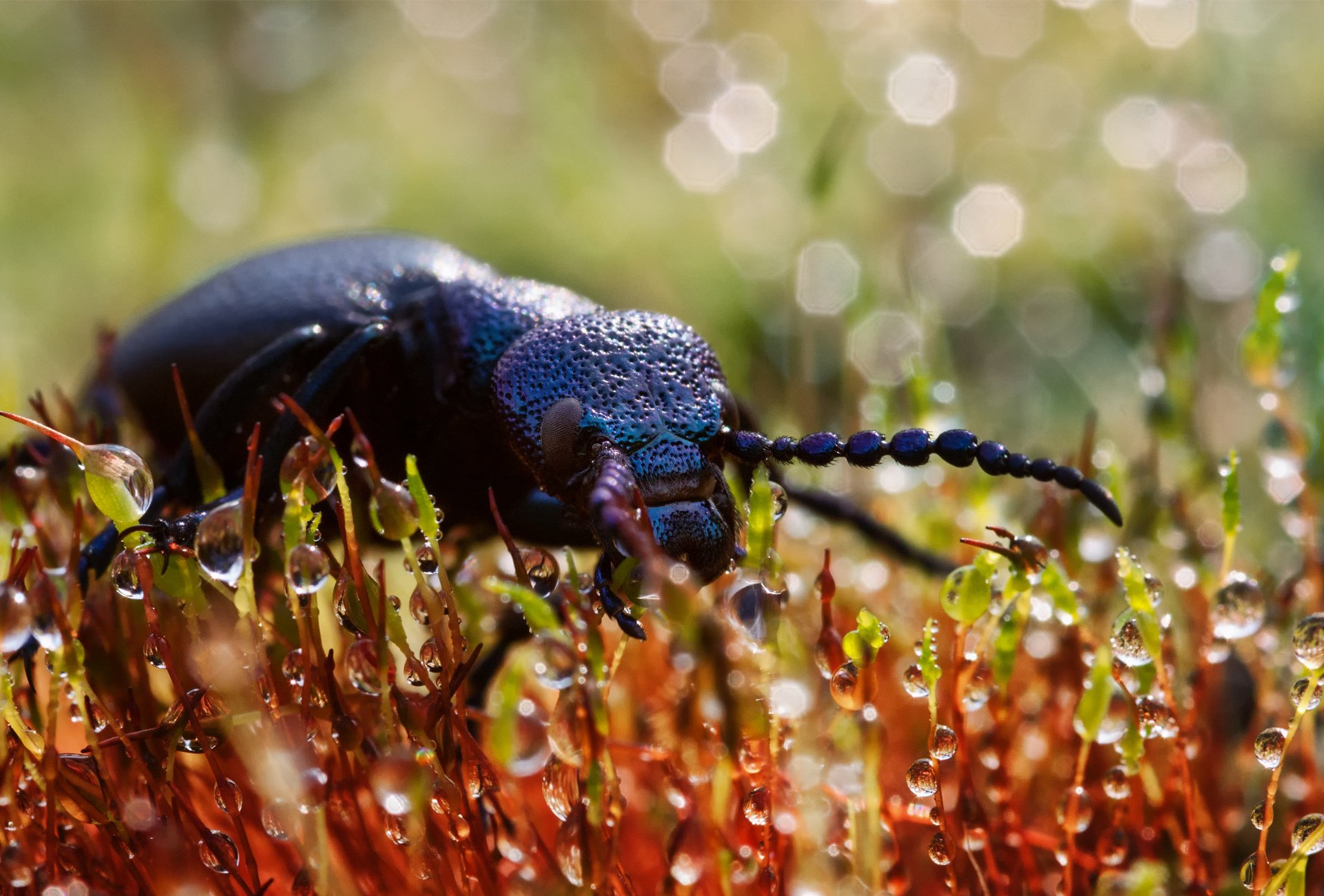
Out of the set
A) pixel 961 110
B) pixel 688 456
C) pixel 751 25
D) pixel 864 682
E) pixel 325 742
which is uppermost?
pixel 751 25

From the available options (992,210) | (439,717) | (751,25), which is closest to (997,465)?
(439,717)

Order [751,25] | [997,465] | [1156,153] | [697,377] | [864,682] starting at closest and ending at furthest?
[864,682] → [997,465] → [697,377] → [1156,153] → [751,25]

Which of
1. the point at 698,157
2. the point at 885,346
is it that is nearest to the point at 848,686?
the point at 885,346

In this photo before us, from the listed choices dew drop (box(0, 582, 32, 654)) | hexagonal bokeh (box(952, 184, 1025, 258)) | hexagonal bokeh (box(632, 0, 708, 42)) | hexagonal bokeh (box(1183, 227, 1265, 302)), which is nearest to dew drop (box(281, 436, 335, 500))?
dew drop (box(0, 582, 32, 654))

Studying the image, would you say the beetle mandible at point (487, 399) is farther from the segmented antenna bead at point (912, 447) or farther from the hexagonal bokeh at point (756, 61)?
the hexagonal bokeh at point (756, 61)

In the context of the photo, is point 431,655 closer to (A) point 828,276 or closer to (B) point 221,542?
(B) point 221,542

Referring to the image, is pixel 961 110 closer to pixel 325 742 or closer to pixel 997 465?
pixel 997 465
